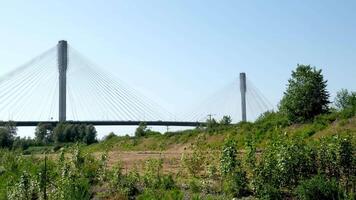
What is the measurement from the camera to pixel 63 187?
10.3 meters

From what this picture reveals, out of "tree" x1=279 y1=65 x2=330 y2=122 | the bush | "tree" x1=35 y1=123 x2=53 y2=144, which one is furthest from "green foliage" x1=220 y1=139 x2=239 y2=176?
"tree" x1=35 y1=123 x2=53 y2=144

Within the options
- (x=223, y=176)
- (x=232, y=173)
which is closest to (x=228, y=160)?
(x=232, y=173)

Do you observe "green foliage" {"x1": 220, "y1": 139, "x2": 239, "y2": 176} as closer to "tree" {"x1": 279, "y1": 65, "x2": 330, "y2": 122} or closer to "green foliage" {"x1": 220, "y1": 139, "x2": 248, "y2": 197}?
"green foliage" {"x1": 220, "y1": 139, "x2": 248, "y2": 197}

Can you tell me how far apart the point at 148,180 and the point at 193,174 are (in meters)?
1.34

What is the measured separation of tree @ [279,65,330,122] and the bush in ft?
62.5

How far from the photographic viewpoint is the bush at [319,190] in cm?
879

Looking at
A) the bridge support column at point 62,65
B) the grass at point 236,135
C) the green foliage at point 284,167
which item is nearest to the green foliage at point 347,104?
the grass at point 236,135

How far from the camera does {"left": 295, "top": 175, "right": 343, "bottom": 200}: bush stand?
28.8 ft

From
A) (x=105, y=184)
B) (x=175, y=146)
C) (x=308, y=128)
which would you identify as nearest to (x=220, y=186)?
(x=105, y=184)

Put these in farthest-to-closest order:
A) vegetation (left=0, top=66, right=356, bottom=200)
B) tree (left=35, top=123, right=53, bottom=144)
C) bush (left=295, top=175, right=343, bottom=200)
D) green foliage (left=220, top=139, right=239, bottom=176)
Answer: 1. tree (left=35, top=123, right=53, bottom=144)
2. green foliage (left=220, top=139, right=239, bottom=176)
3. vegetation (left=0, top=66, right=356, bottom=200)
4. bush (left=295, top=175, right=343, bottom=200)

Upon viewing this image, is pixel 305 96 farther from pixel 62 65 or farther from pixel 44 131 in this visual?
pixel 44 131

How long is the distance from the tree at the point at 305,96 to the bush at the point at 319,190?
62.5 feet

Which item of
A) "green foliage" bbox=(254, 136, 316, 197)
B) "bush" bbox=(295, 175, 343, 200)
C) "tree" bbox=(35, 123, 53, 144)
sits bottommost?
"bush" bbox=(295, 175, 343, 200)

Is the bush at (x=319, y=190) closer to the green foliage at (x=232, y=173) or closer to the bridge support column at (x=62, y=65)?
the green foliage at (x=232, y=173)
